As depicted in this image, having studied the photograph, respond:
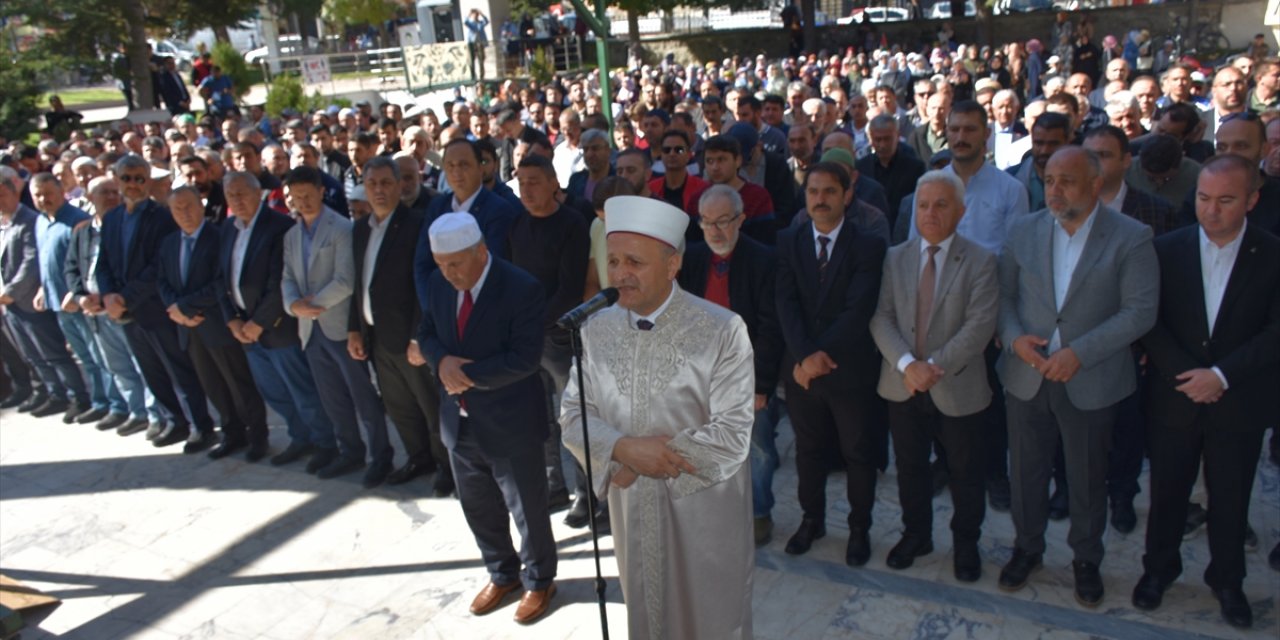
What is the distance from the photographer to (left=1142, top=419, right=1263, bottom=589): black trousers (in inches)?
156

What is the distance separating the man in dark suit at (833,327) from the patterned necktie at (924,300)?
21cm

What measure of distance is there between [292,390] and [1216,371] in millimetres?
5385

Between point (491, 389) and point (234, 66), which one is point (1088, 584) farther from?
point (234, 66)

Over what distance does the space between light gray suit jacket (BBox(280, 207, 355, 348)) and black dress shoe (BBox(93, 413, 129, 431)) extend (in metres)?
2.84

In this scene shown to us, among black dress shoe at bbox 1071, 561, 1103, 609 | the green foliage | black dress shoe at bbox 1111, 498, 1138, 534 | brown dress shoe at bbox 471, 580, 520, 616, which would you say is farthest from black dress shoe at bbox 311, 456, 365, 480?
the green foliage

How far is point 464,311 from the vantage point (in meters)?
4.53

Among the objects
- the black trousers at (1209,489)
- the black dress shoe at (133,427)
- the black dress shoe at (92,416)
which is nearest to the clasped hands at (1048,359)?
the black trousers at (1209,489)

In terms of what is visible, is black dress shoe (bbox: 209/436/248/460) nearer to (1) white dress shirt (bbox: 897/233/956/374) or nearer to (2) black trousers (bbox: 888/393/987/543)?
(2) black trousers (bbox: 888/393/987/543)

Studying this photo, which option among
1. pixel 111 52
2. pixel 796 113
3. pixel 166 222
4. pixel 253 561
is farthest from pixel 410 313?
pixel 111 52

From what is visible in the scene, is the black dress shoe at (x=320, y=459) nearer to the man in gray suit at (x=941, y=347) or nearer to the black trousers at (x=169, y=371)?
the black trousers at (x=169, y=371)

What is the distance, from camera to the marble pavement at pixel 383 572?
4324 mm

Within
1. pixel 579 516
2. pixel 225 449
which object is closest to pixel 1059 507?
pixel 579 516

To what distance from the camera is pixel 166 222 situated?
6793 mm

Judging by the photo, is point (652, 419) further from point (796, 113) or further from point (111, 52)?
point (111, 52)
